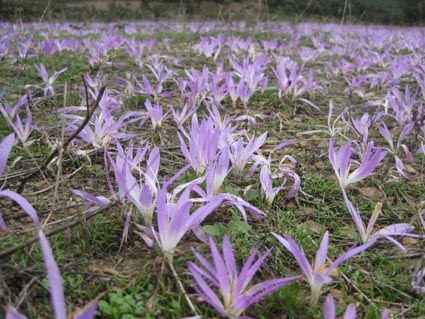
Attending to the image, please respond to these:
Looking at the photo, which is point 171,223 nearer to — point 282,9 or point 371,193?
point 371,193

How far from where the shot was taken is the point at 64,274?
863mm

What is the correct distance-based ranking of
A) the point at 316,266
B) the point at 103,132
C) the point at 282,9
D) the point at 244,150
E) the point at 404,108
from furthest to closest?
1. the point at 282,9
2. the point at 404,108
3. the point at 103,132
4. the point at 244,150
5. the point at 316,266

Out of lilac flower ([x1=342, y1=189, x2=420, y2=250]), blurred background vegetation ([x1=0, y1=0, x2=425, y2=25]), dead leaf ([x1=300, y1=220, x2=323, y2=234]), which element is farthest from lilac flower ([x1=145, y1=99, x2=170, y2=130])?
blurred background vegetation ([x1=0, y1=0, x2=425, y2=25])

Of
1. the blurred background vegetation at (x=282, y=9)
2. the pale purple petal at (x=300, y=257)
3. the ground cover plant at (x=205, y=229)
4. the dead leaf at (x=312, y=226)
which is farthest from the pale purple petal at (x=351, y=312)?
the blurred background vegetation at (x=282, y=9)

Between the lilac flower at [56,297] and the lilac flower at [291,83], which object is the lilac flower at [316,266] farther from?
the lilac flower at [291,83]

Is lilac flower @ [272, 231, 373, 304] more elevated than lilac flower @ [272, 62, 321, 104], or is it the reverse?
lilac flower @ [272, 62, 321, 104]

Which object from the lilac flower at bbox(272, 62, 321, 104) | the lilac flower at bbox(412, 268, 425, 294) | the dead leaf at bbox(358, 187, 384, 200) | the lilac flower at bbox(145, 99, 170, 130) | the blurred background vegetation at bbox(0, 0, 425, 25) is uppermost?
the blurred background vegetation at bbox(0, 0, 425, 25)

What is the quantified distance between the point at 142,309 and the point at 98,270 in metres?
0.18

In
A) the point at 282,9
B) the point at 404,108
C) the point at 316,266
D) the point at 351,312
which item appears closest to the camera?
the point at 351,312

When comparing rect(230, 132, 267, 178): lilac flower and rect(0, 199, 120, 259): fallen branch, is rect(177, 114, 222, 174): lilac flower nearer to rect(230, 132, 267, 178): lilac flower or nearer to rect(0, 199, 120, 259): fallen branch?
rect(230, 132, 267, 178): lilac flower

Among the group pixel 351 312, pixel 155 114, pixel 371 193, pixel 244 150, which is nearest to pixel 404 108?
pixel 371 193

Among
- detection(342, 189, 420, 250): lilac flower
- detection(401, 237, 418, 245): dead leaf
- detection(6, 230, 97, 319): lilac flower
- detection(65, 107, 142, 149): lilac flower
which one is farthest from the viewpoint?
detection(65, 107, 142, 149): lilac flower

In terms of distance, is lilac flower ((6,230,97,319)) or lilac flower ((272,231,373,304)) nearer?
lilac flower ((6,230,97,319))

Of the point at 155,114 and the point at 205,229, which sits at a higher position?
the point at 155,114
